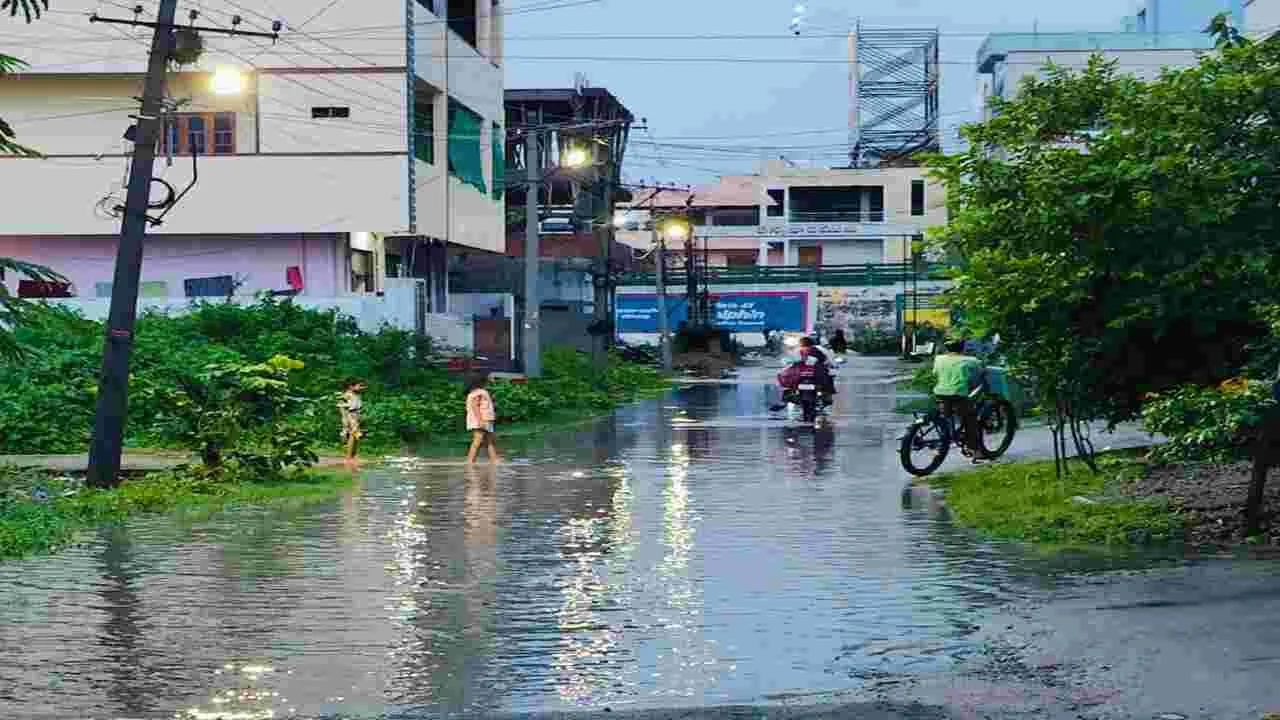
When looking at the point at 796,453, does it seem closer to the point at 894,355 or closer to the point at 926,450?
the point at 926,450

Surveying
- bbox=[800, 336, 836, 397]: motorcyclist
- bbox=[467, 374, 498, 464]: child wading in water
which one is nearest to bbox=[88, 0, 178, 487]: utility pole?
bbox=[467, 374, 498, 464]: child wading in water

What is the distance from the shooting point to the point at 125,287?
70.9 feet

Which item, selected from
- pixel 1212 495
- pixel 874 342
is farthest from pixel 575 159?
pixel 874 342

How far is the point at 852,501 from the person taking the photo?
20.7m

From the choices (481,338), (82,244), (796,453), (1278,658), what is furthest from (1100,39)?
(1278,658)

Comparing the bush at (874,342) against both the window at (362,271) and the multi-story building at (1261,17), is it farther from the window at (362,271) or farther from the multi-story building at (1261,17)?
the multi-story building at (1261,17)

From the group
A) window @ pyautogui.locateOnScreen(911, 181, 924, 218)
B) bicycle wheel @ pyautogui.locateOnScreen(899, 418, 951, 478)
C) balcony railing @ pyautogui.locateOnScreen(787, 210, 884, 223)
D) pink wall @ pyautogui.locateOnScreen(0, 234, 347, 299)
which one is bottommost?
bicycle wheel @ pyautogui.locateOnScreen(899, 418, 951, 478)

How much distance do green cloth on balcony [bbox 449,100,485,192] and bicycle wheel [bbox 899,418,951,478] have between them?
2674cm

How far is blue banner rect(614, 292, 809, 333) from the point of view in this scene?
8812 centimetres

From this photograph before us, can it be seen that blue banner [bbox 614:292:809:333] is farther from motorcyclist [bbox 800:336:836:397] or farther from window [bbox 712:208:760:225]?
motorcyclist [bbox 800:336:836:397]

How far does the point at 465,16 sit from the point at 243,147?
11.8m

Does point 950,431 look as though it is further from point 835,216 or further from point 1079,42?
point 835,216

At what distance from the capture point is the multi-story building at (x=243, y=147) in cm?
4303

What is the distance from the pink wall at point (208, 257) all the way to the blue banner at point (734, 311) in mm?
42136
